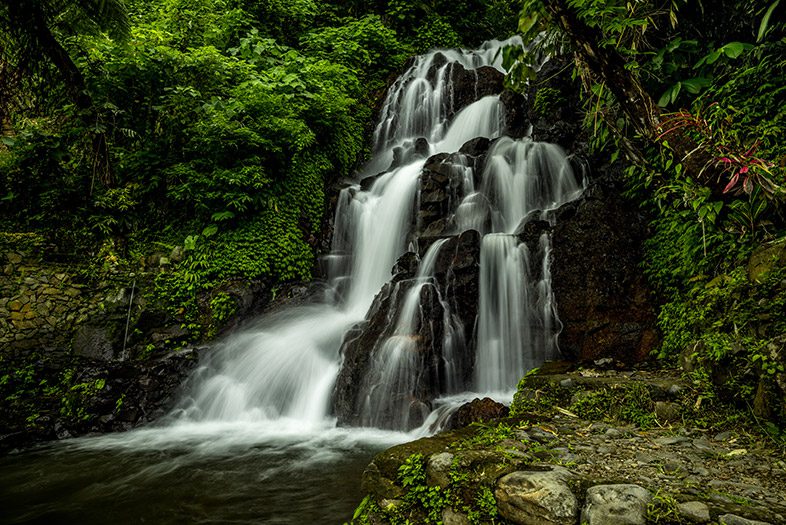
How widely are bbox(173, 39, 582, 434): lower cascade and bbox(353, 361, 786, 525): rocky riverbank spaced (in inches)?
84.8

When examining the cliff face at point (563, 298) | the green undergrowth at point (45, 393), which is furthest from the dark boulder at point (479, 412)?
the green undergrowth at point (45, 393)

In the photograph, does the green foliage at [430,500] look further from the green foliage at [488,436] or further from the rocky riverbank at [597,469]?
the green foliage at [488,436]

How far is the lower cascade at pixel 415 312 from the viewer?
19.0 feet

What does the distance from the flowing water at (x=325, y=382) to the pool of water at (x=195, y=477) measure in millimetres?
19

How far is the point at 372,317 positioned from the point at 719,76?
17.3 feet

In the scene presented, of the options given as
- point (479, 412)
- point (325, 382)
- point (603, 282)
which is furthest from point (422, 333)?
point (603, 282)

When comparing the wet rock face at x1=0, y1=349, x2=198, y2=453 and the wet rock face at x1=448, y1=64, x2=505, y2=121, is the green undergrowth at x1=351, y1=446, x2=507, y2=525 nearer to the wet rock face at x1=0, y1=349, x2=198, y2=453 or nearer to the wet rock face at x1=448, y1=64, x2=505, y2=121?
the wet rock face at x1=0, y1=349, x2=198, y2=453

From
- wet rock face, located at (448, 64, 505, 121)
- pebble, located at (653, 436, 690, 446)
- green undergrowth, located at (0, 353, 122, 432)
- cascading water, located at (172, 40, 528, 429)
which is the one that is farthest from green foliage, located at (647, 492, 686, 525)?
wet rock face, located at (448, 64, 505, 121)

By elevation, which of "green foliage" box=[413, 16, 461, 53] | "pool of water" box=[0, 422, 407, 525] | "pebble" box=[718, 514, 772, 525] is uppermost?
"green foliage" box=[413, 16, 461, 53]

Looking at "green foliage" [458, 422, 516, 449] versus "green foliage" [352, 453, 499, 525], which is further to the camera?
"green foliage" [458, 422, 516, 449]

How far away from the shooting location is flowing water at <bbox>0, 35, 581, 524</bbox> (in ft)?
12.8

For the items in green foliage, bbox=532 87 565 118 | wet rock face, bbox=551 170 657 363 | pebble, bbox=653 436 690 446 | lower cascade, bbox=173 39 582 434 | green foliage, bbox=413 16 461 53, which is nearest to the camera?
pebble, bbox=653 436 690 446

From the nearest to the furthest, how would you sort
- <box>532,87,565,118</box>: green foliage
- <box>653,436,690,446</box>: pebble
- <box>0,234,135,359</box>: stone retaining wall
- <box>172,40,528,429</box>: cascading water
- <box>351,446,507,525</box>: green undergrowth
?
<box>351,446,507,525</box>: green undergrowth → <box>653,436,690,446</box>: pebble → <box>172,40,528,429</box>: cascading water → <box>0,234,135,359</box>: stone retaining wall → <box>532,87,565,118</box>: green foliage

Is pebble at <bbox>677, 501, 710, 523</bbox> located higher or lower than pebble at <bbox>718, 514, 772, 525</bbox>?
lower
